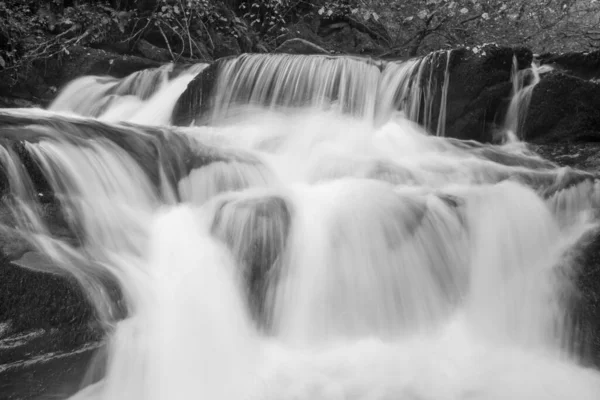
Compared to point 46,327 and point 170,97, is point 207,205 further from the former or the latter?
point 170,97

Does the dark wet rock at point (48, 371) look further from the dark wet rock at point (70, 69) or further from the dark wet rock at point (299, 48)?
the dark wet rock at point (299, 48)

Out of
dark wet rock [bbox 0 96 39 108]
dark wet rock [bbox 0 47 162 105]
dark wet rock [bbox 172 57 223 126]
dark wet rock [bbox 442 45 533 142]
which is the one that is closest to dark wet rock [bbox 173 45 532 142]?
dark wet rock [bbox 442 45 533 142]

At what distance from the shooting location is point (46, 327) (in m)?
2.72

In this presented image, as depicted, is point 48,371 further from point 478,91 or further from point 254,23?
point 254,23

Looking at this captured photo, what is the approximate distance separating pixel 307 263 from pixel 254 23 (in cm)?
931

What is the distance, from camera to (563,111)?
618cm

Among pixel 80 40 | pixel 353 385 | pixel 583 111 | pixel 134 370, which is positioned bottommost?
pixel 353 385

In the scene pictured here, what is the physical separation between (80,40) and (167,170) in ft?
18.8

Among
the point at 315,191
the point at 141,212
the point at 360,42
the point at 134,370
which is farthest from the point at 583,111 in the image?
the point at 360,42

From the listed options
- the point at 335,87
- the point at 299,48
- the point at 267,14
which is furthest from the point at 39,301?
the point at 267,14

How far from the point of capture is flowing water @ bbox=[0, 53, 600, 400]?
322 cm

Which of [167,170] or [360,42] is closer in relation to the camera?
[167,170]

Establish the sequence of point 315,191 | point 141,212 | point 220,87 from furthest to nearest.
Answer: point 220,87
point 315,191
point 141,212

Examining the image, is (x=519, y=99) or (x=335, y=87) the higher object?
(x=335, y=87)
